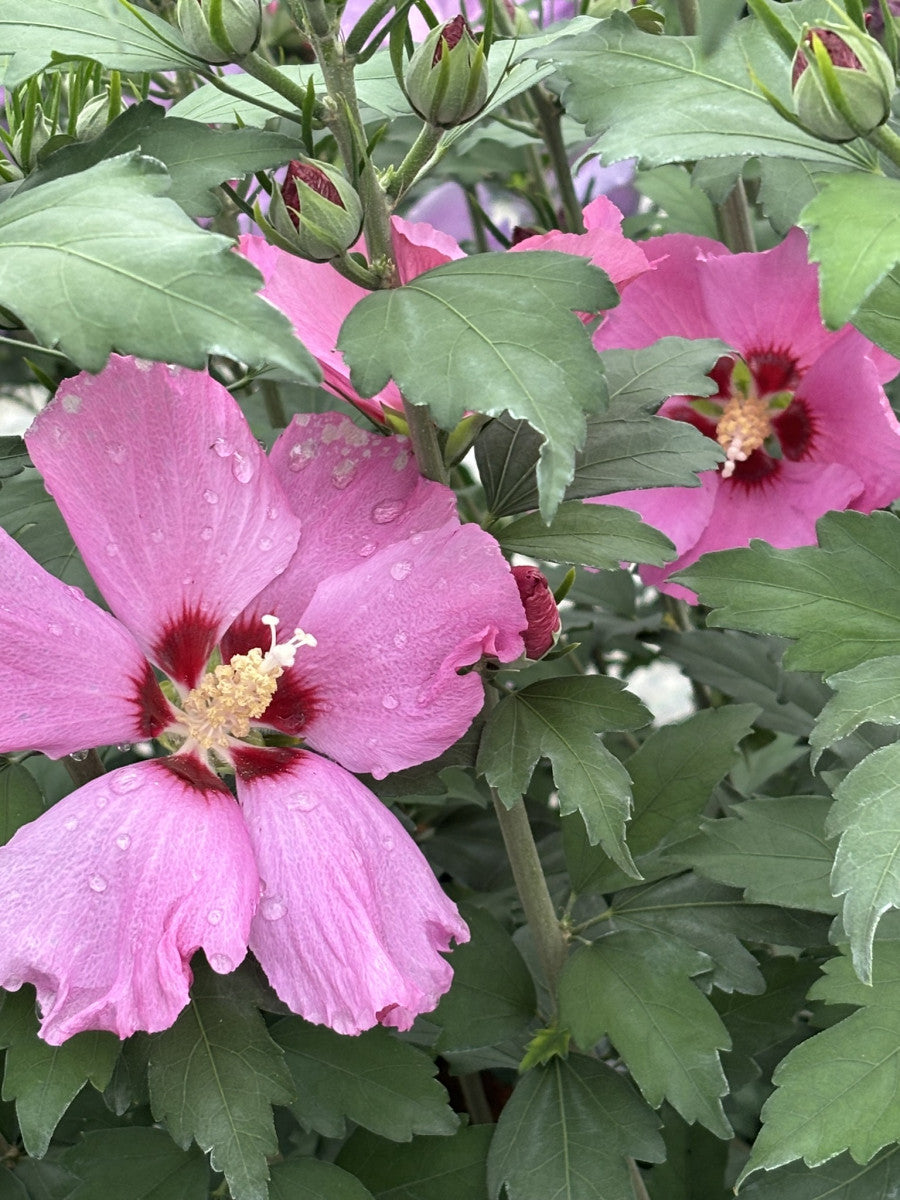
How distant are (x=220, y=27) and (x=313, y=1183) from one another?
0.55 meters

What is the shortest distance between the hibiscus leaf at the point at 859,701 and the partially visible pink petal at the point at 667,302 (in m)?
0.24

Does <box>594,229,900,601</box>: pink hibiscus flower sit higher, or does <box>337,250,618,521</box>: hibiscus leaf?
<box>337,250,618,521</box>: hibiscus leaf

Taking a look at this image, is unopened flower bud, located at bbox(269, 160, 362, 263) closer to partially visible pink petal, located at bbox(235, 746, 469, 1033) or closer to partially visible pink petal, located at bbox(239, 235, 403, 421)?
partially visible pink petal, located at bbox(239, 235, 403, 421)

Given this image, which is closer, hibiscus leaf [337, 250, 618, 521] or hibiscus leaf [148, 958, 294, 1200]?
hibiscus leaf [337, 250, 618, 521]

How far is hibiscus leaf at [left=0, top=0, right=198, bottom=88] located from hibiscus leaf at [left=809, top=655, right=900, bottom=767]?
1.23ft

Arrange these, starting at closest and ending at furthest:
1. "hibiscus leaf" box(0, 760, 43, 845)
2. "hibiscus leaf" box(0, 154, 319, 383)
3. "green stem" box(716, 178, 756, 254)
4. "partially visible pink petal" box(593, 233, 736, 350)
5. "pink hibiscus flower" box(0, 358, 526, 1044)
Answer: "hibiscus leaf" box(0, 154, 319, 383), "pink hibiscus flower" box(0, 358, 526, 1044), "hibiscus leaf" box(0, 760, 43, 845), "partially visible pink petal" box(593, 233, 736, 350), "green stem" box(716, 178, 756, 254)

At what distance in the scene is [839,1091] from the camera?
630mm

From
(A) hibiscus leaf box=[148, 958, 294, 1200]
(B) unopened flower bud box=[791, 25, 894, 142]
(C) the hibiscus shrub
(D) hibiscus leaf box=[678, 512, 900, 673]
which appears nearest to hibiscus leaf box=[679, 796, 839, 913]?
(C) the hibiscus shrub

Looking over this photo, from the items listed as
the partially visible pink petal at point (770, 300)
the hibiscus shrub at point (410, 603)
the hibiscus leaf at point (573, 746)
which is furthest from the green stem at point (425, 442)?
the partially visible pink petal at point (770, 300)

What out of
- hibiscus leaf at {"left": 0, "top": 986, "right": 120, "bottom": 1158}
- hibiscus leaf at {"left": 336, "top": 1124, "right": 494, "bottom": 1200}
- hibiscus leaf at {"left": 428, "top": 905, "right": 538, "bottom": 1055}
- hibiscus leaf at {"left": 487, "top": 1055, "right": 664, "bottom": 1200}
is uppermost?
hibiscus leaf at {"left": 0, "top": 986, "right": 120, "bottom": 1158}

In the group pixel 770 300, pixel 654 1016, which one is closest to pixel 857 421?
pixel 770 300

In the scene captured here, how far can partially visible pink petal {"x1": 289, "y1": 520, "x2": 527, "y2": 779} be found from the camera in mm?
579

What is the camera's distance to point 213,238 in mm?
463

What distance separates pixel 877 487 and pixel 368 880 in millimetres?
357
